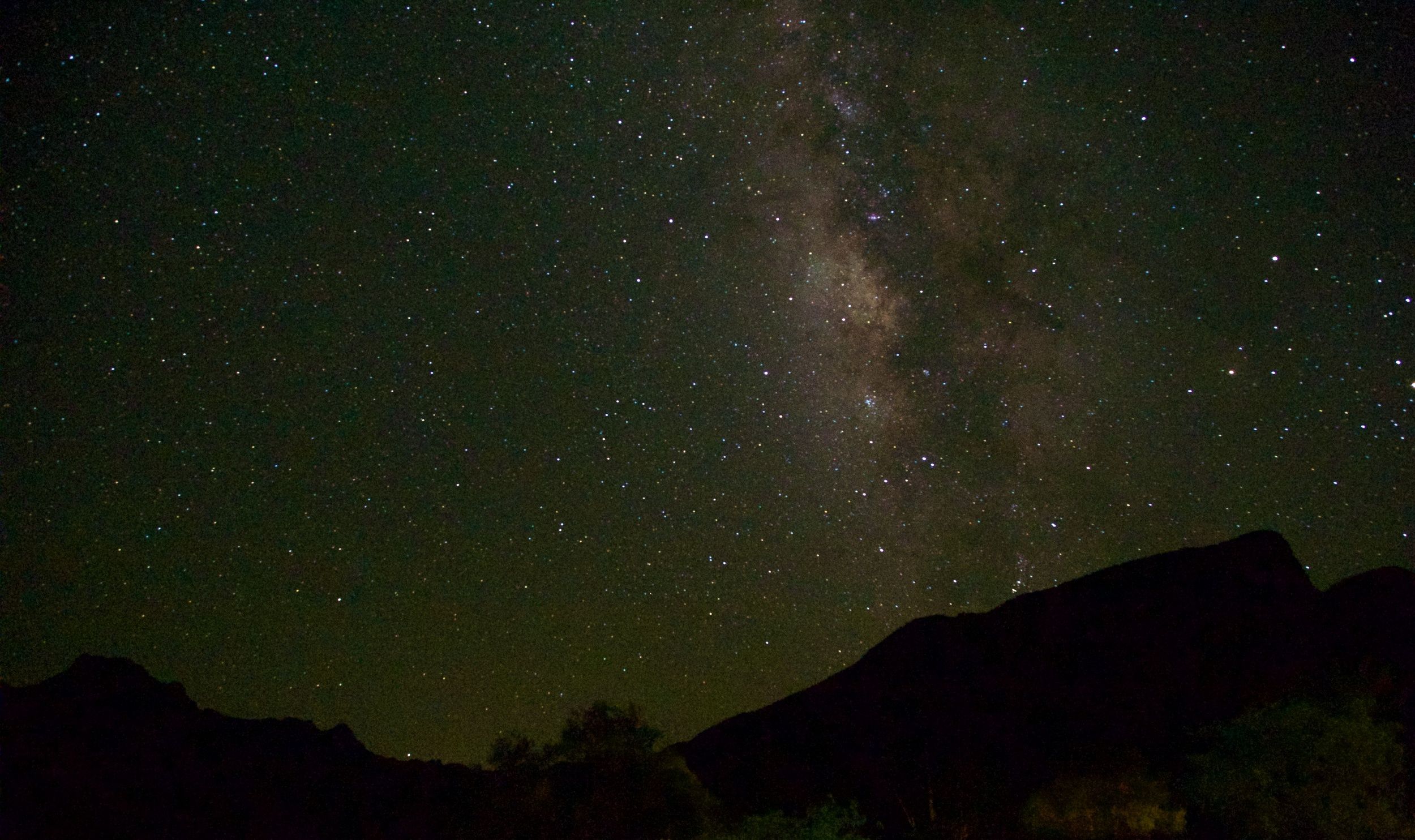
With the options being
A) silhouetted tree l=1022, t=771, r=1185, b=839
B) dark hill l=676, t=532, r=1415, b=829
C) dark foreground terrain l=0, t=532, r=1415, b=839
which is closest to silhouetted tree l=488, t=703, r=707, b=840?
dark foreground terrain l=0, t=532, r=1415, b=839

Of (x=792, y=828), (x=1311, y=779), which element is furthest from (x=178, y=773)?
(x=1311, y=779)

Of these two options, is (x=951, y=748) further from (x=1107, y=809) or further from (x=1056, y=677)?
(x=1107, y=809)

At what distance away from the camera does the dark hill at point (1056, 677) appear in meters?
60.2

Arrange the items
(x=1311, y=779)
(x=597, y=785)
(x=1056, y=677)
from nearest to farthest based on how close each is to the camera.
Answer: (x=597, y=785)
(x=1311, y=779)
(x=1056, y=677)

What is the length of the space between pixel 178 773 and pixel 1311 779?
217 ft

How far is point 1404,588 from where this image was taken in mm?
60062

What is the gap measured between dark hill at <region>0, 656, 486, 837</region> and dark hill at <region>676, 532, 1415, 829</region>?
27.7m

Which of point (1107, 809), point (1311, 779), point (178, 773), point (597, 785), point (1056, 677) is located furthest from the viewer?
point (1056, 677)

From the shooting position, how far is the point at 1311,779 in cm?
2003

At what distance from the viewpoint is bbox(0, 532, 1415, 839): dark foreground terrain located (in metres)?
19.2

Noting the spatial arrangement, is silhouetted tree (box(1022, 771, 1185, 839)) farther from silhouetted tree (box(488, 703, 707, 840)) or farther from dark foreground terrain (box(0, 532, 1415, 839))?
silhouetted tree (box(488, 703, 707, 840))

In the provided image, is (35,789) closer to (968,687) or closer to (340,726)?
(340,726)

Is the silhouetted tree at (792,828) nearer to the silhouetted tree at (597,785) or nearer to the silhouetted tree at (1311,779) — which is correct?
the silhouetted tree at (597,785)

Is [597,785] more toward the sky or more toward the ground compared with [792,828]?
more toward the sky
